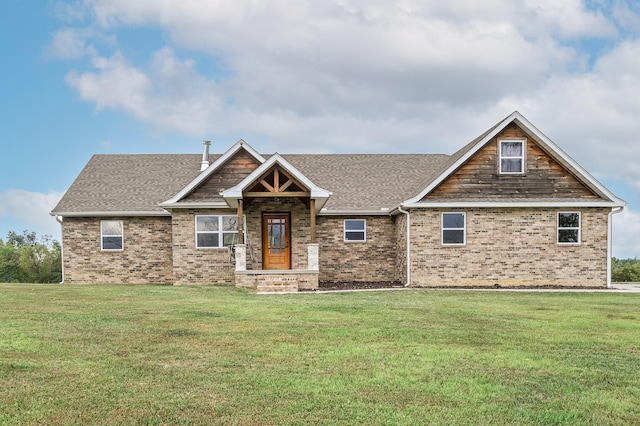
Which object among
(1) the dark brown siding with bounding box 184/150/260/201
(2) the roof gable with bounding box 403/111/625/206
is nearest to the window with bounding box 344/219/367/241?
(2) the roof gable with bounding box 403/111/625/206

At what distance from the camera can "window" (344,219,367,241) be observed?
2394 cm

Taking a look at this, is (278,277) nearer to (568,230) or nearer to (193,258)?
(193,258)

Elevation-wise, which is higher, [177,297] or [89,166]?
[89,166]

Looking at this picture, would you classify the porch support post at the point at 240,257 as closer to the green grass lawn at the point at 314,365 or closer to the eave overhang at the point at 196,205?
the eave overhang at the point at 196,205

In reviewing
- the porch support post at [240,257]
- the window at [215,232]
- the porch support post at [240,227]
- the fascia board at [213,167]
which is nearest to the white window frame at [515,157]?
the fascia board at [213,167]

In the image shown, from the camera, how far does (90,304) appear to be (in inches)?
550

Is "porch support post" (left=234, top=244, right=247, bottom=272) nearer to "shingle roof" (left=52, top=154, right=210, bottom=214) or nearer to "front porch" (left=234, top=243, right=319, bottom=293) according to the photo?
"front porch" (left=234, top=243, right=319, bottom=293)

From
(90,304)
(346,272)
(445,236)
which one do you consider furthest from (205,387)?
(346,272)

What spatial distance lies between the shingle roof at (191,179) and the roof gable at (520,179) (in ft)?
5.23

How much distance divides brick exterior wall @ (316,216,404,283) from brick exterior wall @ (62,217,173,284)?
6.52 meters

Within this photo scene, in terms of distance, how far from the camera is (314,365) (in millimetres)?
7707

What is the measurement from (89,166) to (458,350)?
23587 millimetres

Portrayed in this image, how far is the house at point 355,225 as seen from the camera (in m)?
21.1

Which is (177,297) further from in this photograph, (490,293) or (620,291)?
(620,291)
